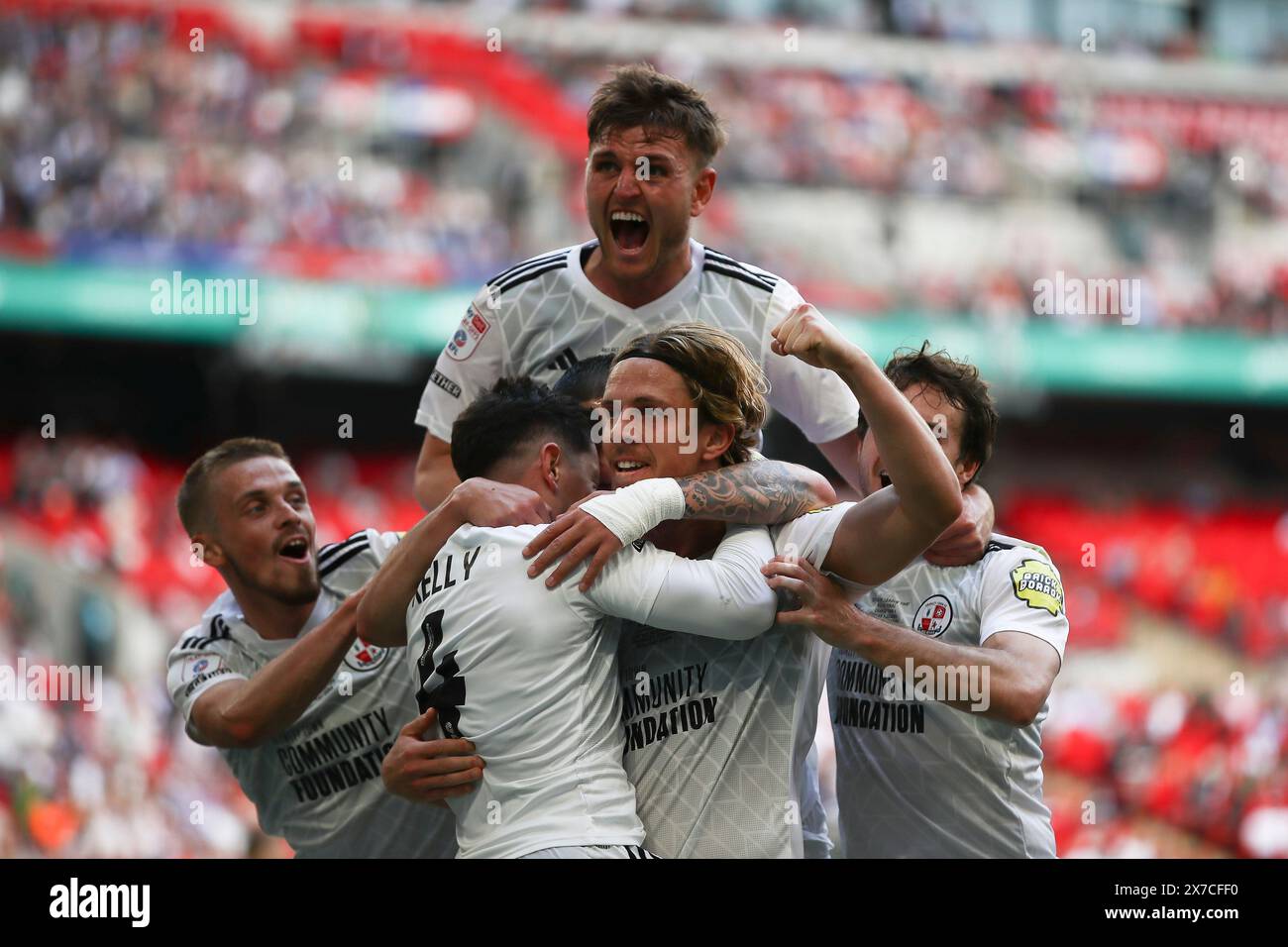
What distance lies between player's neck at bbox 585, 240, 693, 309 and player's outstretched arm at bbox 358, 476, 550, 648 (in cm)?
116

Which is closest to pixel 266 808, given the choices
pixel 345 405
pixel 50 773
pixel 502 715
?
pixel 502 715

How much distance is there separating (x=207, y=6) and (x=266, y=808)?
1514cm

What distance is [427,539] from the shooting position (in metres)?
3.15

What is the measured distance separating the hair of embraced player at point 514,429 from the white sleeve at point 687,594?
1.34 ft

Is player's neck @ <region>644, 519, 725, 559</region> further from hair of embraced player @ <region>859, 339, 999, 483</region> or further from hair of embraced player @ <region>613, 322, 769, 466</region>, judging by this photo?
hair of embraced player @ <region>859, 339, 999, 483</region>

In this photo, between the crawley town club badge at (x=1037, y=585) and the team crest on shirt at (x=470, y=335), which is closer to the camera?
the crawley town club badge at (x=1037, y=585)

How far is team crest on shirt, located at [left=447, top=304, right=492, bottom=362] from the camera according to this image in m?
4.27

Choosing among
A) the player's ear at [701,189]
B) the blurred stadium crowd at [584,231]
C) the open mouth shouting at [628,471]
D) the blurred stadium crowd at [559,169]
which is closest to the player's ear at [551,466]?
the open mouth shouting at [628,471]

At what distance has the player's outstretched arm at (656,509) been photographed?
279cm

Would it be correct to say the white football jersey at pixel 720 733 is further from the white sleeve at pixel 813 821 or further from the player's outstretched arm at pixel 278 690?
the player's outstretched arm at pixel 278 690

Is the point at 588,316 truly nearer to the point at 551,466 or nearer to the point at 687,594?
the point at 551,466

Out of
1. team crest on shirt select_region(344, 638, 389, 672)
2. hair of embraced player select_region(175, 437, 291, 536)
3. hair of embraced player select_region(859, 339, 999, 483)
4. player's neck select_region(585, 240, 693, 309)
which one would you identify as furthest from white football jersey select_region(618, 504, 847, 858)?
hair of embraced player select_region(175, 437, 291, 536)

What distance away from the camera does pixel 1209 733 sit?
564 inches

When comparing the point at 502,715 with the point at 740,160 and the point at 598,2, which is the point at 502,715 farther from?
the point at 598,2
